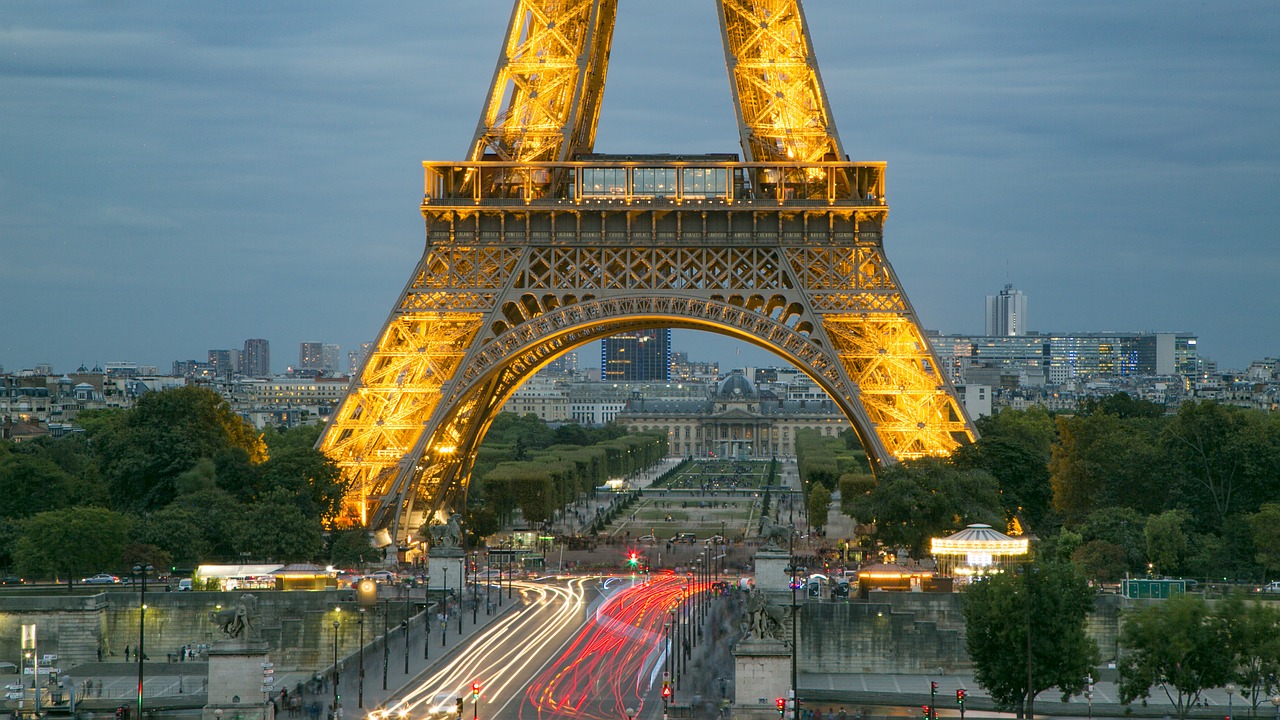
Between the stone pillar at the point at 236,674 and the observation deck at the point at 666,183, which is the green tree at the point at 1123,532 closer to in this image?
the observation deck at the point at 666,183

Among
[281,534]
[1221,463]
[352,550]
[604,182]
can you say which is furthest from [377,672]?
[1221,463]

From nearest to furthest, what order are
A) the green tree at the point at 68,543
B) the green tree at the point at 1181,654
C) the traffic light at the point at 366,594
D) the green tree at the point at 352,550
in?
the green tree at the point at 1181,654
the traffic light at the point at 366,594
the green tree at the point at 68,543
the green tree at the point at 352,550

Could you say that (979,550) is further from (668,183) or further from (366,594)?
Result: (366,594)

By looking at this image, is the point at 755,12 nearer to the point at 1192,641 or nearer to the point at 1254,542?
the point at 1254,542

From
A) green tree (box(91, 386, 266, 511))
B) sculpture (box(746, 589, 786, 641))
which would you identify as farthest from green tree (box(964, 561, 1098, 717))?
green tree (box(91, 386, 266, 511))

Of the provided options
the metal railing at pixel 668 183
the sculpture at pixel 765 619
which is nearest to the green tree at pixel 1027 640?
the sculpture at pixel 765 619

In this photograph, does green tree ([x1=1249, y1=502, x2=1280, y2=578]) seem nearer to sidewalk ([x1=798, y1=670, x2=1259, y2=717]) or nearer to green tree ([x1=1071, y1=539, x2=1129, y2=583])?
green tree ([x1=1071, y1=539, x2=1129, y2=583])

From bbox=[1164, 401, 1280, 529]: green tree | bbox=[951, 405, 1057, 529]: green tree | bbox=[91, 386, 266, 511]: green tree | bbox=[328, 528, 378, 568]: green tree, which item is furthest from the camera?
bbox=[91, 386, 266, 511]: green tree

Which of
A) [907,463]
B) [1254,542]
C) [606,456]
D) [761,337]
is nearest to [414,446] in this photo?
[761,337]
